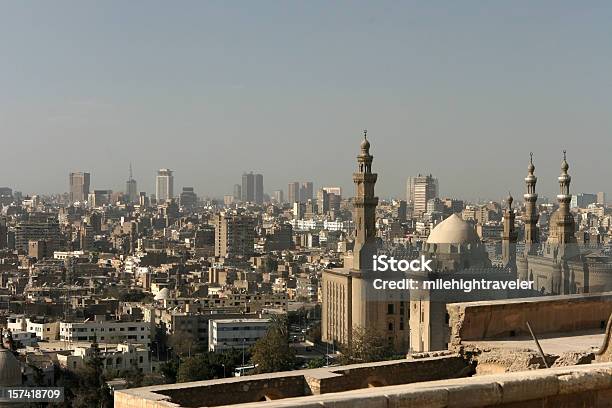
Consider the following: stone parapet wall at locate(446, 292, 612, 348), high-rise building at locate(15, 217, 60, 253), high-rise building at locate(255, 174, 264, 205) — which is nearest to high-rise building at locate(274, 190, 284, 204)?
high-rise building at locate(255, 174, 264, 205)

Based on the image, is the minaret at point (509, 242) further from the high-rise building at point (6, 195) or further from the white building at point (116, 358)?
the high-rise building at point (6, 195)

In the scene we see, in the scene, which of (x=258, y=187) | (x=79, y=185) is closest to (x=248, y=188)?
(x=258, y=187)

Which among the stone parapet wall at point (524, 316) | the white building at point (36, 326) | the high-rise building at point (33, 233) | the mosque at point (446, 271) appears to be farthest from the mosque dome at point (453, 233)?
the high-rise building at point (33, 233)

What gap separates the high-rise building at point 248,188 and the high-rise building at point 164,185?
12516mm

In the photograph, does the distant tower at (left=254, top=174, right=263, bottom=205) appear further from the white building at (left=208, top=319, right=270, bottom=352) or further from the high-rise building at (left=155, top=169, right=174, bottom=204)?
the white building at (left=208, top=319, right=270, bottom=352)

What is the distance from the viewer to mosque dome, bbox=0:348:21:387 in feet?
47.9

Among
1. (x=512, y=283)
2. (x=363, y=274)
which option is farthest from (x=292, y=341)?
(x=512, y=283)

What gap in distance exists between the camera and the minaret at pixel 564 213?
72.3 ft

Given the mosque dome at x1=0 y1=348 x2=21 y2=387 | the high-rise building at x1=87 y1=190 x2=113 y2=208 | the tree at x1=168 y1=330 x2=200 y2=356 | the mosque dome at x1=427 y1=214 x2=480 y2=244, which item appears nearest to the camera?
the mosque dome at x1=0 y1=348 x2=21 y2=387

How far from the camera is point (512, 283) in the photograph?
19203 millimetres

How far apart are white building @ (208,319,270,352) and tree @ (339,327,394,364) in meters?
5.56

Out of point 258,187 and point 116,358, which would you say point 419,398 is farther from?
point 258,187

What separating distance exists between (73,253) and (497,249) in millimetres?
52847

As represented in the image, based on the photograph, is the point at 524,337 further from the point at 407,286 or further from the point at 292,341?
the point at 292,341
